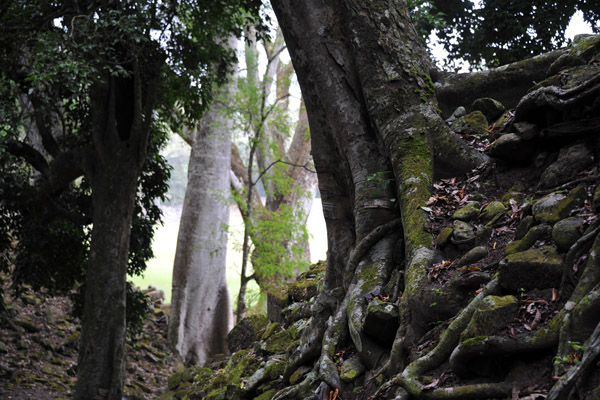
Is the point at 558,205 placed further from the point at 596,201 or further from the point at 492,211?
the point at 492,211

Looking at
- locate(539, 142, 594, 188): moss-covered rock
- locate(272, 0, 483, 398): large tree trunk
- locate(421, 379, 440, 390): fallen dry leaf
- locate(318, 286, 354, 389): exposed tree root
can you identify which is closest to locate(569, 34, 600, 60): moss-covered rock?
locate(272, 0, 483, 398): large tree trunk

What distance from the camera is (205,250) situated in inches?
630

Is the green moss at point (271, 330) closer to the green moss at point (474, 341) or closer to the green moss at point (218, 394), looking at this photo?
the green moss at point (218, 394)

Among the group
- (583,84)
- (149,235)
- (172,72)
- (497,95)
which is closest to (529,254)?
(583,84)

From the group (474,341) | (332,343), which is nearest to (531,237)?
(474,341)

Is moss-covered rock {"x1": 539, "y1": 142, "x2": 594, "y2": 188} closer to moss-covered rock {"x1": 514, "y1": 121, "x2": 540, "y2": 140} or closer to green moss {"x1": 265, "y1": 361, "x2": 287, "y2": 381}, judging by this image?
moss-covered rock {"x1": 514, "y1": 121, "x2": 540, "y2": 140}

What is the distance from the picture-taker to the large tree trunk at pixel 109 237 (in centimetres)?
849

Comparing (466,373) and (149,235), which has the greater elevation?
(149,235)

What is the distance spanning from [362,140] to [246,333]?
373 cm

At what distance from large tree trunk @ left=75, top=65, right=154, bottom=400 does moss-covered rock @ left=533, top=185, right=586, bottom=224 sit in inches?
251

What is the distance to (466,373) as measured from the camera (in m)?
3.29

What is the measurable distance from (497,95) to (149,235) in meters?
6.79

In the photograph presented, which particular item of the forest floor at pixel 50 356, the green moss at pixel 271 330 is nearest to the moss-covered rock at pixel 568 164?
the green moss at pixel 271 330

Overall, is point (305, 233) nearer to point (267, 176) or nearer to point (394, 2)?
point (267, 176)
